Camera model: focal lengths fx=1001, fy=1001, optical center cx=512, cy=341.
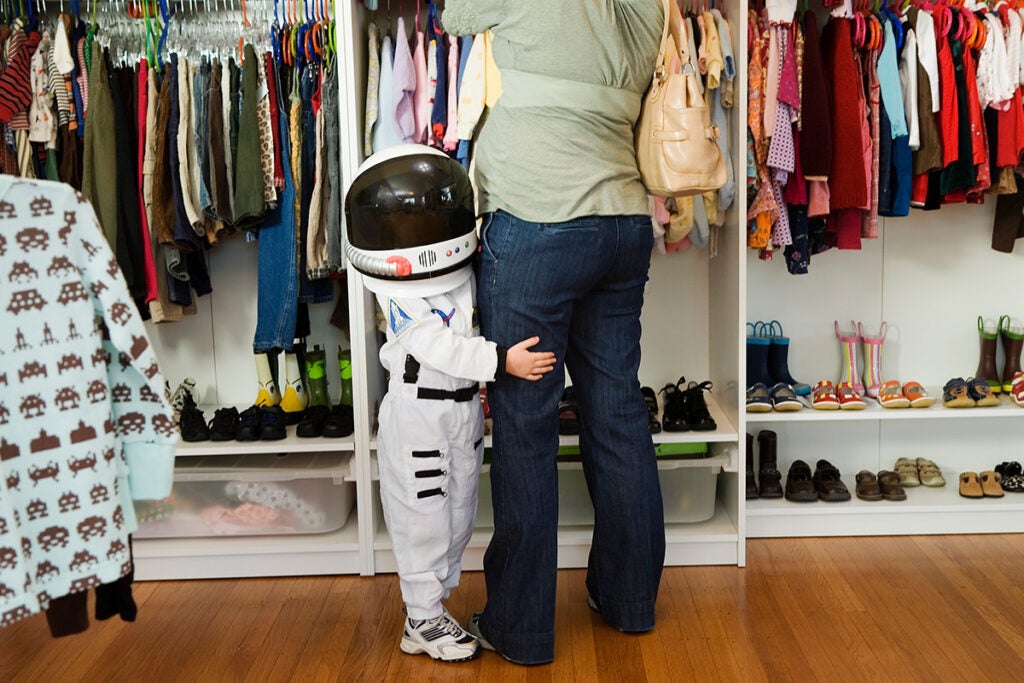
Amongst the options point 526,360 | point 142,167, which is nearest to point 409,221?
point 526,360

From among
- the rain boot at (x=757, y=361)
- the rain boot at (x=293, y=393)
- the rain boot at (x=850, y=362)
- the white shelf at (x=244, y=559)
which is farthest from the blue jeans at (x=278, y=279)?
the rain boot at (x=850, y=362)

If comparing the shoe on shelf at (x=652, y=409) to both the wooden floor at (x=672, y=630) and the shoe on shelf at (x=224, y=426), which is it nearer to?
the wooden floor at (x=672, y=630)

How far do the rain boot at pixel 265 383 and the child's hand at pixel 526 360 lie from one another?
46.0 inches

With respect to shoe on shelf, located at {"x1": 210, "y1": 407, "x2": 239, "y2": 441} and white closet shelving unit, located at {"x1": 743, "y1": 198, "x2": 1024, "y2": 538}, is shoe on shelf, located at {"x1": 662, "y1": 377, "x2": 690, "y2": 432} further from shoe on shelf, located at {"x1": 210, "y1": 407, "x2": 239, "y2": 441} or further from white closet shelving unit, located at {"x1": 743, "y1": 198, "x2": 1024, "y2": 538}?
shoe on shelf, located at {"x1": 210, "y1": 407, "x2": 239, "y2": 441}

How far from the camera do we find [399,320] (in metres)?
2.16

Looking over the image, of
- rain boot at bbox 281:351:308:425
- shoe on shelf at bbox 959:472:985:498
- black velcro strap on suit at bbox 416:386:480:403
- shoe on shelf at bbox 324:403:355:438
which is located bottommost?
shoe on shelf at bbox 959:472:985:498

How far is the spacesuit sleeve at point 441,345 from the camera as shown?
6.96 ft

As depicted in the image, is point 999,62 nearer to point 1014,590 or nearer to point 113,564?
point 1014,590

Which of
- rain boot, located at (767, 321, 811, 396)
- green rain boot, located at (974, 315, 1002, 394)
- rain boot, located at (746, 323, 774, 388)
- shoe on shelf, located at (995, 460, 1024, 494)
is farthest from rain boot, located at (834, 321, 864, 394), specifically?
shoe on shelf, located at (995, 460, 1024, 494)

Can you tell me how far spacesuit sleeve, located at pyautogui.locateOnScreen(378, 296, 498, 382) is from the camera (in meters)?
2.12

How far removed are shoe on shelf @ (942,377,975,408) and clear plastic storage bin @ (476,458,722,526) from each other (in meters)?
0.79

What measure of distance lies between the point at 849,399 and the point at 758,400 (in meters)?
0.28

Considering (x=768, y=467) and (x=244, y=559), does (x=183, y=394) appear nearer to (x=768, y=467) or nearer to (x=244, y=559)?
(x=244, y=559)

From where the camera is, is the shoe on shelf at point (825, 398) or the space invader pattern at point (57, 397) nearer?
the space invader pattern at point (57, 397)
